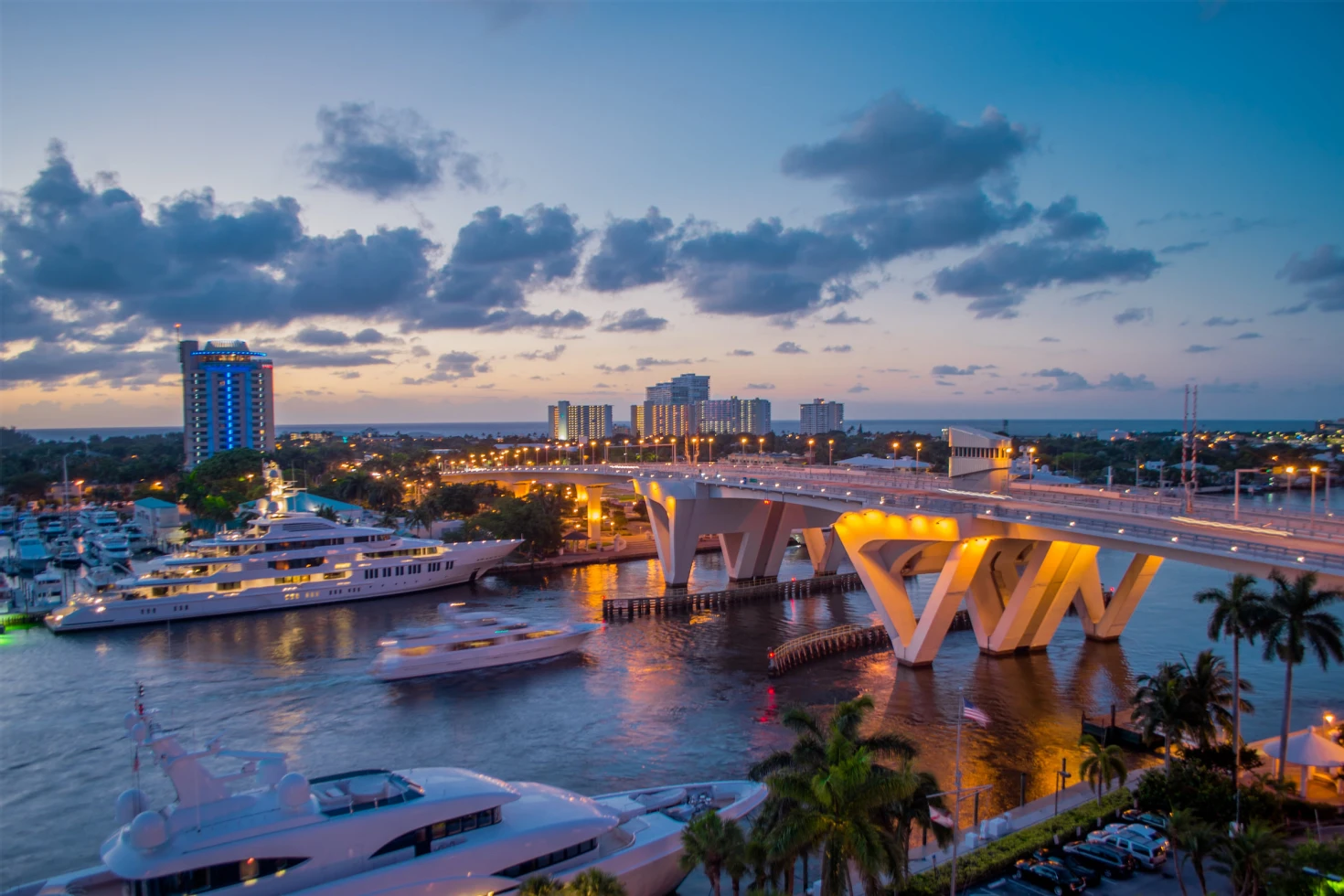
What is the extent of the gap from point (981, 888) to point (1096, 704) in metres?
18.0

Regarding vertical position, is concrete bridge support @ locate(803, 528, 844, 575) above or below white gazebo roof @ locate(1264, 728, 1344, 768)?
below

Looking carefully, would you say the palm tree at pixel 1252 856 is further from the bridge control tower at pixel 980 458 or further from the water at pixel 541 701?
the bridge control tower at pixel 980 458

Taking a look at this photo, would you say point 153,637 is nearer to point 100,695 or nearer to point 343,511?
point 100,695

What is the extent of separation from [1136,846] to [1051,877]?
9.17ft

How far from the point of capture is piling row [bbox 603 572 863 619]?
5138 cm

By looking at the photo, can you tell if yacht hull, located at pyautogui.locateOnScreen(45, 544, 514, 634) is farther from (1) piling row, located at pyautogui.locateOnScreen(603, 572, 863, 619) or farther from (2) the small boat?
(2) the small boat

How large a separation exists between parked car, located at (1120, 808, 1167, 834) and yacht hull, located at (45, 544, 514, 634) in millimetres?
48026

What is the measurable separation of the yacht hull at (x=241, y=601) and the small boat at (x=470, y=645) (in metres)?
14.9

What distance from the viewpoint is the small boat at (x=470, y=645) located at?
1483 inches

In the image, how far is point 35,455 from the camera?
470 ft

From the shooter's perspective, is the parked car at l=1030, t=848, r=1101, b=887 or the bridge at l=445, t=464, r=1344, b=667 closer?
the parked car at l=1030, t=848, r=1101, b=887

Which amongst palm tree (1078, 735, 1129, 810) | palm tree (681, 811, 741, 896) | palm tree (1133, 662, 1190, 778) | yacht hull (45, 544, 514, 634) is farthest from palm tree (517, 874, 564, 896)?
yacht hull (45, 544, 514, 634)

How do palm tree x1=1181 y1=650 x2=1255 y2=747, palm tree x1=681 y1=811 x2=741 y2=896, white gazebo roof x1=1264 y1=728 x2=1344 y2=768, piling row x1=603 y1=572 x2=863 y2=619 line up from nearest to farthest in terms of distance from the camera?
palm tree x1=681 y1=811 x2=741 y2=896
white gazebo roof x1=1264 y1=728 x2=1344 y2=768
palm tree x1=1181 y1=650 x2=1255 y2=747
piling row x1=603 y1=572 x2=863 y2=619

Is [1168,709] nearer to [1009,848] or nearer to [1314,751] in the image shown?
[1314,751]
